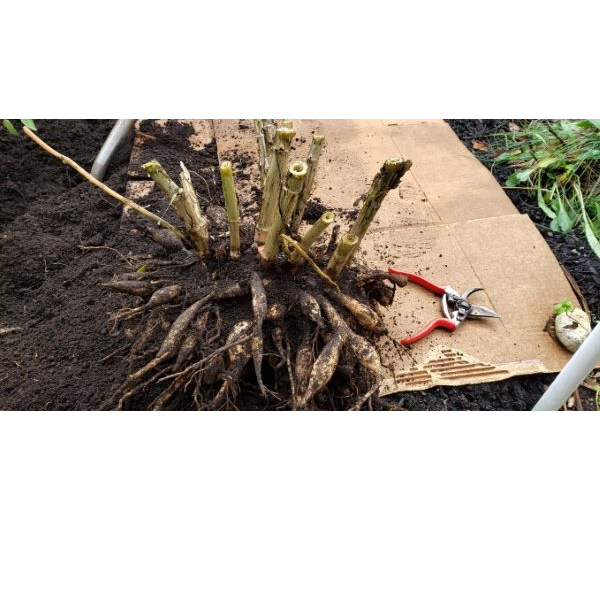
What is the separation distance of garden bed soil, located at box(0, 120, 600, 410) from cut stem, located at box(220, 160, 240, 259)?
0.27m

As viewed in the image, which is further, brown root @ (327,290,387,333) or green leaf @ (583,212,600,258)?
green leaf @ (583,212,600,258)

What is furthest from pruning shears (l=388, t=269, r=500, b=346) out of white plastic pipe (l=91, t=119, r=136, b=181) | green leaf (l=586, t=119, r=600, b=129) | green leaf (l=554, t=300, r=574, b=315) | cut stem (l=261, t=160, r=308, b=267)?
white plastic pipe (l=91, t=119, r=136, b=181)

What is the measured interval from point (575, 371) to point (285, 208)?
641mm

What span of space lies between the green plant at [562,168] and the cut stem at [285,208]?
1101 mm

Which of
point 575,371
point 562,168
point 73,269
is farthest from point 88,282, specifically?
point 562,168

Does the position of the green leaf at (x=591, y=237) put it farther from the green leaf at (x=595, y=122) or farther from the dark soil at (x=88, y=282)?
the dark soil at (x=88, y=282)

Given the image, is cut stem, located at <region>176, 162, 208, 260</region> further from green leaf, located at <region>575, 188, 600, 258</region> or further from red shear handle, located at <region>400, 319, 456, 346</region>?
green leaf, located at <region>575, 188, 600, 258</region>

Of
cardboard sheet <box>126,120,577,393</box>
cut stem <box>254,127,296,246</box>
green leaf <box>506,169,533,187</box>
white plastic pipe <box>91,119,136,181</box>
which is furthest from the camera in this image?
green leaf <box>506,169,533,187</box>

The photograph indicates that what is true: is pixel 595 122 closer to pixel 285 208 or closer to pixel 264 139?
pixel 264 139

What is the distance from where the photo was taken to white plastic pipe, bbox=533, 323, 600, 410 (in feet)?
3.16

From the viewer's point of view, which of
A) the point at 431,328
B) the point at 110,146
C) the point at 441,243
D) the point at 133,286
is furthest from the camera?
the point at 110,146

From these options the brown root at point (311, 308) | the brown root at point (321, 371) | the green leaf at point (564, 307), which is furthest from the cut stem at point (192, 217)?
the green leaf at point (564, 307)

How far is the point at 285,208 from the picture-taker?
0.99 metres

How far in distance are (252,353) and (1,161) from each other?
1213 mm
